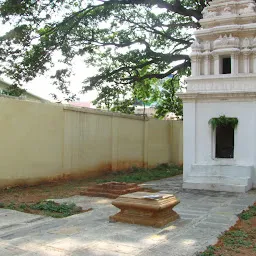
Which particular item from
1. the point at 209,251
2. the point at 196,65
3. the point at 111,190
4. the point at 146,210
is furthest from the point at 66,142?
the point at 209,251

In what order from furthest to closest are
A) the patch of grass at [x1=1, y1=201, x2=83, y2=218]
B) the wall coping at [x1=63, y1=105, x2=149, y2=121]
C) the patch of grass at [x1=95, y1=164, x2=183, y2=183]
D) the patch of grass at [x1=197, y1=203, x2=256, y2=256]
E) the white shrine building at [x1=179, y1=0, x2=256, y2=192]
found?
the patch of grass at [x1=95, y1=164, x2=183, y2=183], the wall coping at [x1=63, y1=105, x2=149, y2=121], the white shrine building at [x1=179, y1=0, x2=256, y2=192], the patch of grass at [x1=1, y1=201, x2=83, y2=218], the patch of grass at [x1=197, y1=203, x2=256, y2=256]

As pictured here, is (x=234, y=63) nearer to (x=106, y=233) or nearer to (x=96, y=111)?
(x=96, y=111)

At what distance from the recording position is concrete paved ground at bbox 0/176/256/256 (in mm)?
Result: 4812

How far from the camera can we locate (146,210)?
6121 millimetres

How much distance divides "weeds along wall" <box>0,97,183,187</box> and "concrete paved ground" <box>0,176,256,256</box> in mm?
3215

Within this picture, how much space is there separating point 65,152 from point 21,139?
209cm

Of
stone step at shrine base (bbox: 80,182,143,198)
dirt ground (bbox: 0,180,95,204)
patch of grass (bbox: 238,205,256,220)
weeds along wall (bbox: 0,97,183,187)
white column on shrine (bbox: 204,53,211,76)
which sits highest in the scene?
white column on shrine (bbox: 204,53,211,76)

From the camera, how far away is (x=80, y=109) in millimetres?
12891

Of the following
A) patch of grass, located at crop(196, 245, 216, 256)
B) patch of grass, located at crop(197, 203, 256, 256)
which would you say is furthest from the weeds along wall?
patch of grass, located at crop(196, 245, 216, 256)

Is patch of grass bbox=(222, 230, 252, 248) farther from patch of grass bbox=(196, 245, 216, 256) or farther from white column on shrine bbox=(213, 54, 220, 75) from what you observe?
white column on shrine bbox=(213, 54, 220, 75)

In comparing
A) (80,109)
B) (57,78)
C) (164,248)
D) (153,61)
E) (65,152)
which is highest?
(153,61)

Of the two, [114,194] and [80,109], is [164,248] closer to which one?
[114,194]

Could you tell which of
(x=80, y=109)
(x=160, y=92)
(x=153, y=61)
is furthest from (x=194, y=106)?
(x=160, y=92)

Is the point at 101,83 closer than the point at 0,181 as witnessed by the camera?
No
